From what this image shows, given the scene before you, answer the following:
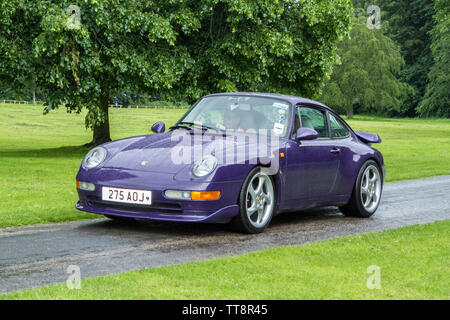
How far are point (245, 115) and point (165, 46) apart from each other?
1333 centimetres

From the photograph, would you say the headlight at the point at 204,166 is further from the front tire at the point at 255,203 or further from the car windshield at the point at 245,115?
the car windshield at the point at 245,115

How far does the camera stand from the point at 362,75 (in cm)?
7306

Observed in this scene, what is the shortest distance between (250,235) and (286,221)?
4.32 ft

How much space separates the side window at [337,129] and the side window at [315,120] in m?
0.15

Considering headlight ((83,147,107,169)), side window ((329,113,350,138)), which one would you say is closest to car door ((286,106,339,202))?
side window ((329,113,350,138))

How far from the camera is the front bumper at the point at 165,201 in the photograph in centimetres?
695

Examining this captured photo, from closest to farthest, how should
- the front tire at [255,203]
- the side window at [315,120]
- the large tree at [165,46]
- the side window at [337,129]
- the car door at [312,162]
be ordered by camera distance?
the front tire at [255,203]
the car door at [312,162]
the side window at [315,120]
the side window at [337,129]
the large tree at [165,46]

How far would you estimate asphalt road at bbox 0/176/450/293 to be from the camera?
564 cm

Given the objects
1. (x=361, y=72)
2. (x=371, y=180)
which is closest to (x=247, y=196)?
(x=371, y=180)

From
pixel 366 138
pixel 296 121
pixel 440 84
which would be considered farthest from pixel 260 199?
pixel 440 84

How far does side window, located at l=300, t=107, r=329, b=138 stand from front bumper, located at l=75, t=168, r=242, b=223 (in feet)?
5.55

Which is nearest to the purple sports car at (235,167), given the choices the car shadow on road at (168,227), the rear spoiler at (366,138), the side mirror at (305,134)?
the side mirror at (305,134)

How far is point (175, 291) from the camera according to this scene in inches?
190

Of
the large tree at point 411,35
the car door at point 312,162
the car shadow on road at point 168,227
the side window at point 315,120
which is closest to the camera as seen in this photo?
the car shadow on road at point 168,227
